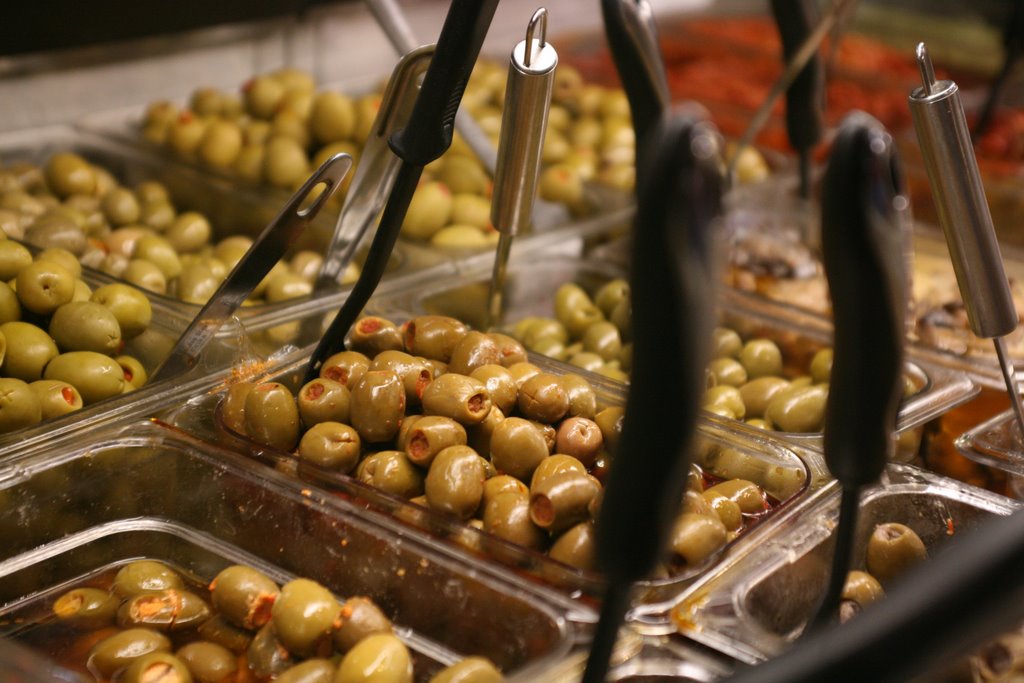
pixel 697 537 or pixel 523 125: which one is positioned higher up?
pixel 523 125

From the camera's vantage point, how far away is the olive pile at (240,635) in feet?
3.01

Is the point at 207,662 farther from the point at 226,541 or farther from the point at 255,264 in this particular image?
the point at 255,264

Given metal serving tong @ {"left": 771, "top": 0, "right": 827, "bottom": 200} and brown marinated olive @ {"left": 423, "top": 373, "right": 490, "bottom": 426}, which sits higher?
metal serving tong @ {"left": 771, "top": 0, "right": 827, "bottom": 200}

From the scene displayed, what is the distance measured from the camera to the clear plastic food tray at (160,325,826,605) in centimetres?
96

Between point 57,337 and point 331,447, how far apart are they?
0.46 meters

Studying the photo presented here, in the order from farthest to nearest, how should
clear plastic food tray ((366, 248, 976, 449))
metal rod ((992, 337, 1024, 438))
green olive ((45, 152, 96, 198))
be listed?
green olive ((45, 152, 96, 198)), clear plastic food tray ((366, 248, 976, 449)), metal rod ((992, 337, 1024, 438))

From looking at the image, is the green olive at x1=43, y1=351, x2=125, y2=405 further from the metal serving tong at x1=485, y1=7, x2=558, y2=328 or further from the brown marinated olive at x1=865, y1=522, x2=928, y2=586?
the brown marinated olive at x1=865, y1=522, x2=928, y2=586

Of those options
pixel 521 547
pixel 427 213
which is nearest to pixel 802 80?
pixel 427 213

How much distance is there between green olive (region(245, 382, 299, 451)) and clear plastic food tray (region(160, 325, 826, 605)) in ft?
0.04

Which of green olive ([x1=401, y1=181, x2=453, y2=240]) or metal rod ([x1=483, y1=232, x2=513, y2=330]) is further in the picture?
green olive ([x1=401, y1=181, x2=453, y2=240])

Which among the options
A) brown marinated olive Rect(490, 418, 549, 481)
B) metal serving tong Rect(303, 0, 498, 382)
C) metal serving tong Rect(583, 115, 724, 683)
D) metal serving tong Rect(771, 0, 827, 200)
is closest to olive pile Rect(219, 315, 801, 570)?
brown marinated olive Rect(490, 418, 549, 481)

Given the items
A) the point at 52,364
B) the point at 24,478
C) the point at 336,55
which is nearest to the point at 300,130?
the point at 336,55

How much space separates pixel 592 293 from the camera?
194 centimetres

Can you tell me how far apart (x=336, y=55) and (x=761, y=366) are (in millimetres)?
1802
